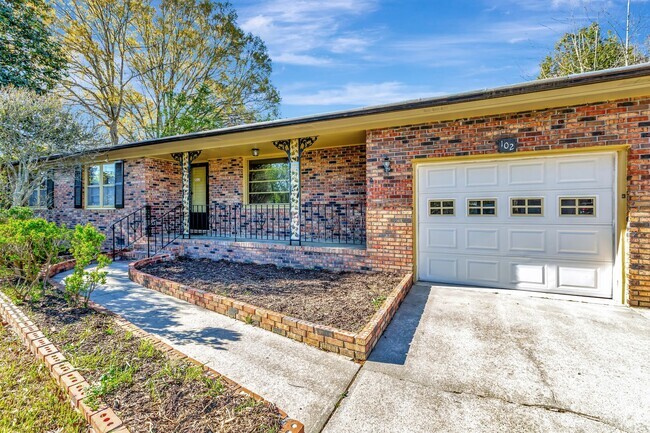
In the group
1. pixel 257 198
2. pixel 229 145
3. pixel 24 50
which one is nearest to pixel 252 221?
pixel 257 198

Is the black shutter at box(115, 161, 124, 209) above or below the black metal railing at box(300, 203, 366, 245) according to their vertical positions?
above

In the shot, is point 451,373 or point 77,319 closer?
point 451,373

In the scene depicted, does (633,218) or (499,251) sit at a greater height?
(633,218)

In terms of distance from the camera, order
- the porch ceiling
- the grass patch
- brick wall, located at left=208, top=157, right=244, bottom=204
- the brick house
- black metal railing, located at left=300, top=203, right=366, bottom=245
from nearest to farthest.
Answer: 1. the grass patch
2. the brick house
3. the porch ceiling
4. black metal railing, located at left=300, top=203, right=366, bottom=245
5. brick wall, located at left=208, top=157, right=244, bottom=204

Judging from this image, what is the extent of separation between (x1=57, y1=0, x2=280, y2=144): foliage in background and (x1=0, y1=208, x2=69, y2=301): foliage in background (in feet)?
39.7

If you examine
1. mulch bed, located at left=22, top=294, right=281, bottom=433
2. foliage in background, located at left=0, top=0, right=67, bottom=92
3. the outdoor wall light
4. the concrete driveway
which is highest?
foliage in background, located at left=0, top=0, right=67, bottom=92

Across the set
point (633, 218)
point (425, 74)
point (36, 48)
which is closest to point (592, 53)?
point (425, 74)

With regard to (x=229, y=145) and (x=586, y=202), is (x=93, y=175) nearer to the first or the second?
(x=229, y=145)

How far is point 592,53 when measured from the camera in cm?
1239

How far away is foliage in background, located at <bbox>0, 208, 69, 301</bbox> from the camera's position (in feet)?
13.4

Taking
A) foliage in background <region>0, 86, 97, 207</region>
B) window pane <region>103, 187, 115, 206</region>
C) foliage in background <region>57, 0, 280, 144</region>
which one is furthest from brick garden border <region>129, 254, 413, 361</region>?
foliage in background <region>57, 0, 280, 144</region>

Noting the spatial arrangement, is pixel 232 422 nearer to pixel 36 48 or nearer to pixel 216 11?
pixel 36 48

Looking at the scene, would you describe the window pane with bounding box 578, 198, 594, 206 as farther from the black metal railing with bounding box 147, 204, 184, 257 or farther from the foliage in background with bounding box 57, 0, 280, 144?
the foliage in background with bounding box 57, 0, 280, 144

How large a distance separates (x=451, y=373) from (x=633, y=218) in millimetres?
3734
